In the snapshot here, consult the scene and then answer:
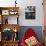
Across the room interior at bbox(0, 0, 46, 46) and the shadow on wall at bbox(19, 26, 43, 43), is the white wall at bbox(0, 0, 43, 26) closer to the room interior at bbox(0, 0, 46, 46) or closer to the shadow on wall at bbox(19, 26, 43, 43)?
the room interior at bbox(0, 0, 46, 46)

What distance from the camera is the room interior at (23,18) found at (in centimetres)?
511

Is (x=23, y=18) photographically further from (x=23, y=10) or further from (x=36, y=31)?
(x=36, y=31)

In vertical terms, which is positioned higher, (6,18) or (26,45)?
(6,18)

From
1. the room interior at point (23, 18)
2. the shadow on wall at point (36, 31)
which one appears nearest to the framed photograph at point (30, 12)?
the room interior at point (23, 18)

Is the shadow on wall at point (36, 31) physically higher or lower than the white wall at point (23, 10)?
lower

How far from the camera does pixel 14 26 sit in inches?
202

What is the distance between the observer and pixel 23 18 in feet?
16.9

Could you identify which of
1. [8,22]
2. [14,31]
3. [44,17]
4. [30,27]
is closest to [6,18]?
[8,22]

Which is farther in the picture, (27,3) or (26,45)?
(27,3)

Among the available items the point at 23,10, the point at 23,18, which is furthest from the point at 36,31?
the point at 23,10

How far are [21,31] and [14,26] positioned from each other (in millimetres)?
292

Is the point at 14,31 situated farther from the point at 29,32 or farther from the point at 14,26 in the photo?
→ the point at 29,32

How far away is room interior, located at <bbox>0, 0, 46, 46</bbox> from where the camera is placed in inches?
201

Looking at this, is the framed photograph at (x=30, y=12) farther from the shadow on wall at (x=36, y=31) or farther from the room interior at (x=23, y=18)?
the shadow on wall at (x=36, y=31)
